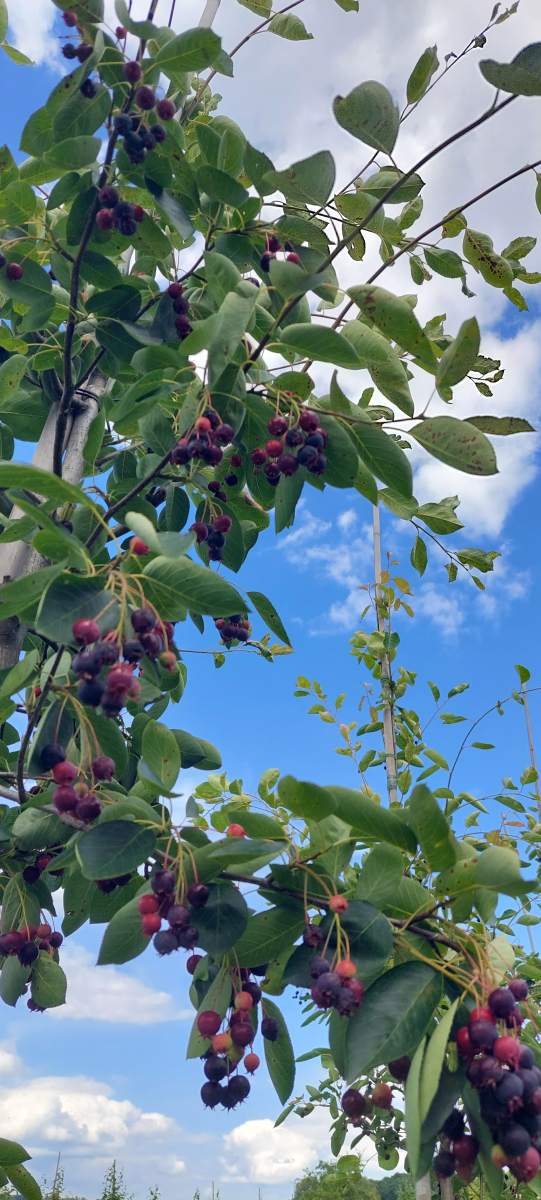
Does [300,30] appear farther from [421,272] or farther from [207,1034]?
[207,1034]

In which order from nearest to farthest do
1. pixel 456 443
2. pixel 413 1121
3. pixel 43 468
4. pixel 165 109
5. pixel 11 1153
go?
pixel 413 1121
pixel 456 443
pixel 11 1153
pixel 165 109
pixel 43 468

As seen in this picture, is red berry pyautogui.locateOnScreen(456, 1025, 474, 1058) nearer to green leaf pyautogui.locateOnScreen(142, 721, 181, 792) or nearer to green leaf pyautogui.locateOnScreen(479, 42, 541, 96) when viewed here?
green leaf pyautogui.locateOnScreen(142, 721, 181, 792)

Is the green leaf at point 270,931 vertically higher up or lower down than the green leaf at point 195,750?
lower down

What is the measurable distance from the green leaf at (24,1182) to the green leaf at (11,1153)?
10cm

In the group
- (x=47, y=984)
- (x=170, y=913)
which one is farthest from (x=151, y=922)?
(x=47, y=984)

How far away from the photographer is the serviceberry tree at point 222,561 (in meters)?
1.26

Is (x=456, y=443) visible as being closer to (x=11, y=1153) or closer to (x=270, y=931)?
(x=270, y=931)

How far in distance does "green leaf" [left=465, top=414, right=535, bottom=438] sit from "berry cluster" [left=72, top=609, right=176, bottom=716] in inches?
Result: 27.7

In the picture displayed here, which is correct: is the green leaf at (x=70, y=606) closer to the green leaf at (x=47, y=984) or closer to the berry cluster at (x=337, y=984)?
the berry cluster at (x=337, y=984)

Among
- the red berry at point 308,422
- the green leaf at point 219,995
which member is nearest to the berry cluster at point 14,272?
the red berry at point 308,422

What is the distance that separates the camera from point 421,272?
2.44 m

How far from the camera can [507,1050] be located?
3.79ft

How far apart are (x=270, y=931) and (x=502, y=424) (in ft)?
3.16

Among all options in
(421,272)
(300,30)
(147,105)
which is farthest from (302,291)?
(300,30)
